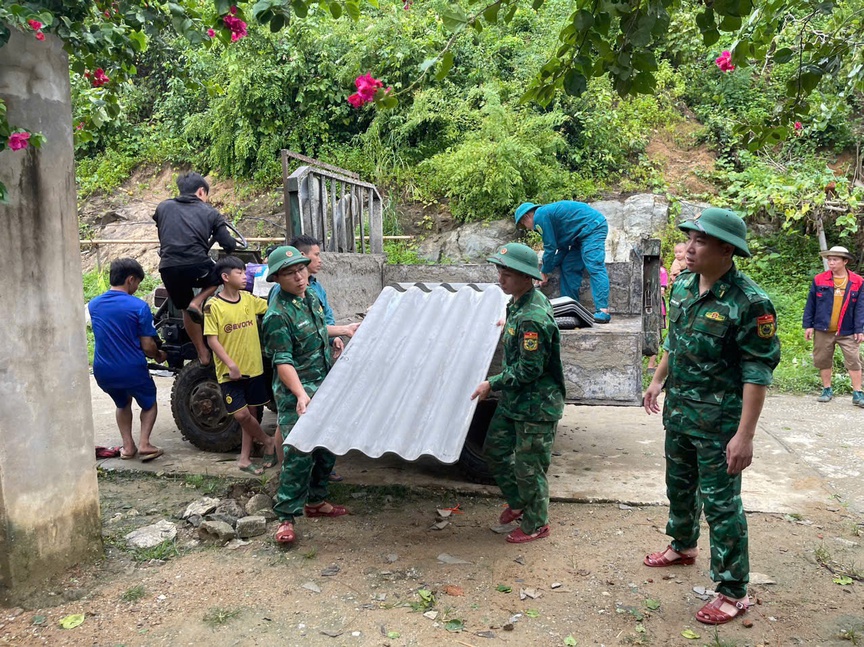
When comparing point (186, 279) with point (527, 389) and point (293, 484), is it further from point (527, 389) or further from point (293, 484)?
point (527, 389)

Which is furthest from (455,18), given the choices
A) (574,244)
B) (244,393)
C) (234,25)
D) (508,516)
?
(574,244)

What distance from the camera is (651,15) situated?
2455 millimetres

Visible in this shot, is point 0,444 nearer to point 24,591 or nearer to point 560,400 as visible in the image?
point 24,591

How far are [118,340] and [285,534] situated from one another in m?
A: 2.36

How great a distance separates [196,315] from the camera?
5.43 m

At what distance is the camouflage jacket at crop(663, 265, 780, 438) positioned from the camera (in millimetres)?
2834

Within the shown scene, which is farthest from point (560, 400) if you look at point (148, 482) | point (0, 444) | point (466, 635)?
point (148, 482)

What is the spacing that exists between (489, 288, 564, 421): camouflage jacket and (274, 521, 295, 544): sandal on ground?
1.37m

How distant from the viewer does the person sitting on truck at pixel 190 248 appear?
5371 mm

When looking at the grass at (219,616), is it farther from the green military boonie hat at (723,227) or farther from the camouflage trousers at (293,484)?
the green military boonie hat at (723,227)

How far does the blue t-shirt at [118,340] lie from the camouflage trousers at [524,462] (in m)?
2.95

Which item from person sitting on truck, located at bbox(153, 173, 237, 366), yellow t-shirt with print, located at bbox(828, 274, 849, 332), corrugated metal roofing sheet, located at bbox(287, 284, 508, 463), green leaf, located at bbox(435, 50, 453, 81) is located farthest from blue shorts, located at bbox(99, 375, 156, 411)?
yellow t-shirt with print, located at bbox(828, 274, 849, 332)

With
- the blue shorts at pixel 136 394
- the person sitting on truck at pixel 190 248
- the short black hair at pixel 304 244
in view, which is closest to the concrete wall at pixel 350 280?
the short black hair at pixel 304 244

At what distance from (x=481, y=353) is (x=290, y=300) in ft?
3.99
